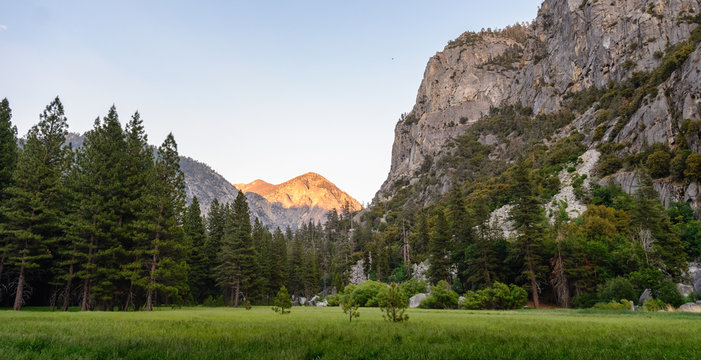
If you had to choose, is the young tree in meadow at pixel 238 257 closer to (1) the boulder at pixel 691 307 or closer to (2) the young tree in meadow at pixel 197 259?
(2) the young tree in meadow at pixel 197 259

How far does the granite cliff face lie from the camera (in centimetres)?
5812

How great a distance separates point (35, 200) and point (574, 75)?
426ft

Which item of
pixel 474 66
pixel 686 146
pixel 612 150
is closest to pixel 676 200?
pixel 686 146

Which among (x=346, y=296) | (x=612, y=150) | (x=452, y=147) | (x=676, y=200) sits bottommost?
(x=346, y=296)

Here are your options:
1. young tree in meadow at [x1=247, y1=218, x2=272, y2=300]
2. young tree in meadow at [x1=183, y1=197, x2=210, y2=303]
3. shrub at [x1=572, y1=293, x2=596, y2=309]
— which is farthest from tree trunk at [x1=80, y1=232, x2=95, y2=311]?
shrub at [x1=572, y1=293, x2=596, y2=309]

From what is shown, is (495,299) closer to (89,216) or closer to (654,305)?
(654,305)

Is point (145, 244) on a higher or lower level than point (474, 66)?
lower

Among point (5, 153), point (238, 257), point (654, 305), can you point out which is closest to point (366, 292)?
point (238, 257)

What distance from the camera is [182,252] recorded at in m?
39.8

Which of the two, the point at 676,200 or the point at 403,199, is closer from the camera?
the point at 676,200

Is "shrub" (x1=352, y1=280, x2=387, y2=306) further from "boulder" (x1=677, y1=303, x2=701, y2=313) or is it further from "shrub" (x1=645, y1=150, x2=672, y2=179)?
"shrub" (x1=645, y1=150, x2=672, y2=179)

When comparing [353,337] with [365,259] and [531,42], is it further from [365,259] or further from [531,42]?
[531,42]

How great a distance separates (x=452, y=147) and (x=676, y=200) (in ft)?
342

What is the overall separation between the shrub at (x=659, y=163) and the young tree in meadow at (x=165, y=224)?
2463 inches
